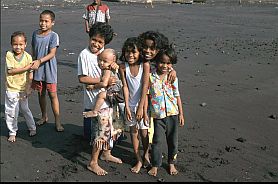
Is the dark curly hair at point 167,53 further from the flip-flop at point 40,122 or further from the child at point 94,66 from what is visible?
the flip-flop at point 40,122

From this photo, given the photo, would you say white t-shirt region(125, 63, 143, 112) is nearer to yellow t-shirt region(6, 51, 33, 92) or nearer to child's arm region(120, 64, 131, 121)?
child's arm region(120, 64, 131, 121)

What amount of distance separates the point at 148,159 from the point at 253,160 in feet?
4.19

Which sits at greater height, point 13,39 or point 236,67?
point 13,39

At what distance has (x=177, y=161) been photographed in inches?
189

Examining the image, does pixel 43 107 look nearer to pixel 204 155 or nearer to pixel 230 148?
pixel 204 155

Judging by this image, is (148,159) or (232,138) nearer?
(148,159)

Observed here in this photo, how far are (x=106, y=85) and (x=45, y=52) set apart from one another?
1.42 metres

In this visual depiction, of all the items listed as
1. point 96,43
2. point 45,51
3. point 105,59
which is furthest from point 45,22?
point 105,59

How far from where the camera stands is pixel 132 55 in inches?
163

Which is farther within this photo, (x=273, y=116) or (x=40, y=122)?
(x=273, y=116)

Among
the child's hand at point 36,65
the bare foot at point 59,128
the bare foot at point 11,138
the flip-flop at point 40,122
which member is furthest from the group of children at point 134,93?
the flip-flop at point 40,122

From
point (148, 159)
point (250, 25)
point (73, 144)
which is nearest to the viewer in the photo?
point (148, 159)

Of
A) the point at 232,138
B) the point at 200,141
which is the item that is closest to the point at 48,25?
the point at 200,141

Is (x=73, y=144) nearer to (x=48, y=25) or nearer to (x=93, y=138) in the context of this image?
(x=93, y=138)
